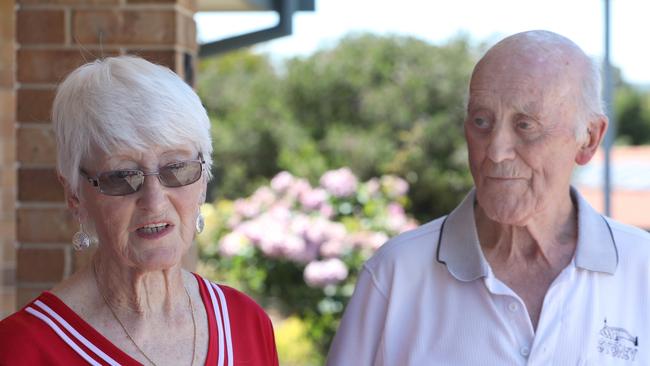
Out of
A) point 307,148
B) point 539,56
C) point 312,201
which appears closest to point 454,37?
point 307,148

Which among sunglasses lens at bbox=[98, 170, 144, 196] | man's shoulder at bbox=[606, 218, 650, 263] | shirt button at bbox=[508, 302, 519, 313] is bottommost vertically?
shirt button at bbox=[508, 302, 519, 313]

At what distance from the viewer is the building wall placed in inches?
129

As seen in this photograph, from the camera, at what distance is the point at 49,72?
331 centimetres

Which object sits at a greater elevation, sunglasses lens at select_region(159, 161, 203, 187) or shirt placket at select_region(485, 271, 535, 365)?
sunglasses lens at select_region(159, 161, 203, 187)

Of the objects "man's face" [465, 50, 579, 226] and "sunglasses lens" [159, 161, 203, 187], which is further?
"man's face" [465, 50, 579, 226]

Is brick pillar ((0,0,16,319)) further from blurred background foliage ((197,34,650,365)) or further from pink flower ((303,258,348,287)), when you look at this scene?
blurred background foliage ((197,34,650,365))

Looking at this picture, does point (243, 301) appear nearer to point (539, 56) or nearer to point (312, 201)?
point (539, 56)

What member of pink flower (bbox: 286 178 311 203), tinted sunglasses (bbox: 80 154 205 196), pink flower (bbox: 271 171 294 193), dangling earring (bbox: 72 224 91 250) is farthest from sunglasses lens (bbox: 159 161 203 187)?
pink flower (bbox: 271 171 294 193)

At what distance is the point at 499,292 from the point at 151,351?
0.93 meters

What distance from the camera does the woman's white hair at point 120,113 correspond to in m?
2.14

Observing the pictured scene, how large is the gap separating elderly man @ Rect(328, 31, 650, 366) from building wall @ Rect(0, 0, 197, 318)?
3.29 ft

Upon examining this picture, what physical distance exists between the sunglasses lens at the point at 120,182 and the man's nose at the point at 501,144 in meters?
0.91

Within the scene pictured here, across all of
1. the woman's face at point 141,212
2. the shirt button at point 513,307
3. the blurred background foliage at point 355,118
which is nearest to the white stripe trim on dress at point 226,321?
the woman's face at point 141,212

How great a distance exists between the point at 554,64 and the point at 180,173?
101 centimetres
